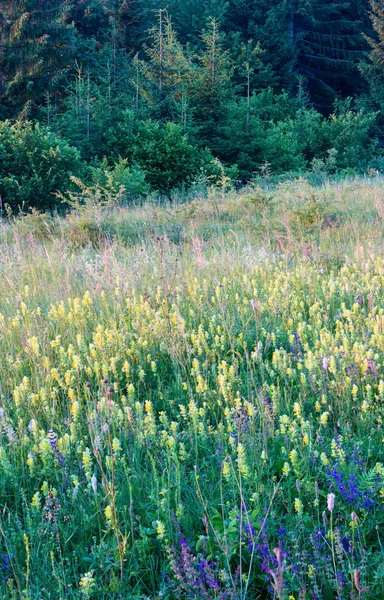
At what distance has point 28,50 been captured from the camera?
22.7m

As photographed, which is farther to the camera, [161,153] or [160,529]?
[161,153]

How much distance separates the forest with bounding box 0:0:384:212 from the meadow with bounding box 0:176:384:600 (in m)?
9.66

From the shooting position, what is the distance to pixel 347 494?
2.14 meters

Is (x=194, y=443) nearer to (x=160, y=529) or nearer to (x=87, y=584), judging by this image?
(x=160, y=529)

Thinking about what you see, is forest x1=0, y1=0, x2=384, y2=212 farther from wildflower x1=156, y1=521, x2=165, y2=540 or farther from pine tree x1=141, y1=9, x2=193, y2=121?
wildflower x1=156, y1=521, x2=165, y2=540

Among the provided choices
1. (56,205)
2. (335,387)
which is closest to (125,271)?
(335,387)

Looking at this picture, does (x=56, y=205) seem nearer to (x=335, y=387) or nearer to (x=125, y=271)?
(x=125, y=271)

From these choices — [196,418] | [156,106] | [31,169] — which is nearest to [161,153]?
[156,106]

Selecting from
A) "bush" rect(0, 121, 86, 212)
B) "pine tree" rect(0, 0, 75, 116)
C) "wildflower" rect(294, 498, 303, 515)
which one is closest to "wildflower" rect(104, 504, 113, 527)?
"wildflower" rect(294, 498, 303, 515)

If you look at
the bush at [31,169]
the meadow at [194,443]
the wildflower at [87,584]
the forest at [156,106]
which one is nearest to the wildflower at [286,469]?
the meadow at [194,443]

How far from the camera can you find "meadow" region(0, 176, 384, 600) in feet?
6.28

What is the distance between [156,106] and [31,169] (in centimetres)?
839

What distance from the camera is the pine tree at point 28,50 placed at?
72.9 ft

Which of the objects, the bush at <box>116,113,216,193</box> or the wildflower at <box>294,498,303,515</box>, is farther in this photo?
the bush at <box>116,113,216,193</box>
